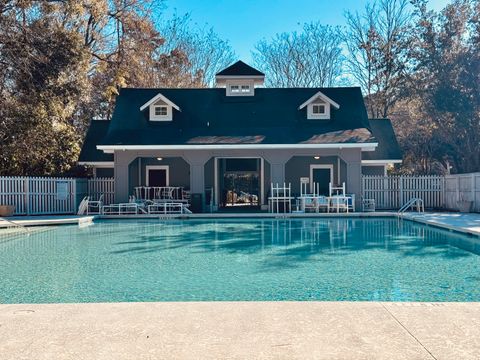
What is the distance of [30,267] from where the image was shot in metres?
7.71

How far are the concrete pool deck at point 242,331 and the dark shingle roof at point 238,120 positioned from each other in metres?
13.8

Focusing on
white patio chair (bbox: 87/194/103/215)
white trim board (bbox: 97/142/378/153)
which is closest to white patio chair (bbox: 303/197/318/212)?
white trim board (bbox: 97/142/378/153)

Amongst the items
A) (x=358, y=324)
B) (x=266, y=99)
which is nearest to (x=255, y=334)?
(x=358, y=324)

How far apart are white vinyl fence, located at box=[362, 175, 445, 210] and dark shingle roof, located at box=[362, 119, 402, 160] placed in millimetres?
1291

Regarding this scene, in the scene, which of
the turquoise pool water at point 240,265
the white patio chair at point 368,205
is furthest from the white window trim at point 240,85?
the turquoise pool water at point 240,265

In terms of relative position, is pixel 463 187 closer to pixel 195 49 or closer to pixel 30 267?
pixel 30 267

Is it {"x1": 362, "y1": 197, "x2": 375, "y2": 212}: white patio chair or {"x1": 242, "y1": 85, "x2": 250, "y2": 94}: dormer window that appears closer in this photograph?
{"x1": 362, "y1": 197, "x2": 375, "y2": 212}: white patio chair

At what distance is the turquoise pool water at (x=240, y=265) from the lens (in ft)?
19.2

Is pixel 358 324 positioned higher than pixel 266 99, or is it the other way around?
pixel 266 99

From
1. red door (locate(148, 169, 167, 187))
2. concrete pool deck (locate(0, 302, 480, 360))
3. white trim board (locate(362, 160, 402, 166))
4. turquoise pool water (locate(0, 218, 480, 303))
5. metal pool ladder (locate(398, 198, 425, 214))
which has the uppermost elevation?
white trim board (locate(362, 160, 402, 166))

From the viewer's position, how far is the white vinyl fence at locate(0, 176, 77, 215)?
1734 centimetres

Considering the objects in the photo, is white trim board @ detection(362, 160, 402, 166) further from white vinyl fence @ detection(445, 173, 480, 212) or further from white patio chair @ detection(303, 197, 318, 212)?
white patio chair @ detection(303, 197, 318, 212)

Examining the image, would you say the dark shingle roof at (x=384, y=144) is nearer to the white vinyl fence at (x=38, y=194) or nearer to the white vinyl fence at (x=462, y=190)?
the white vinyl fence at (x=462, y=190)

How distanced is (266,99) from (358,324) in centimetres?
→ 1837
